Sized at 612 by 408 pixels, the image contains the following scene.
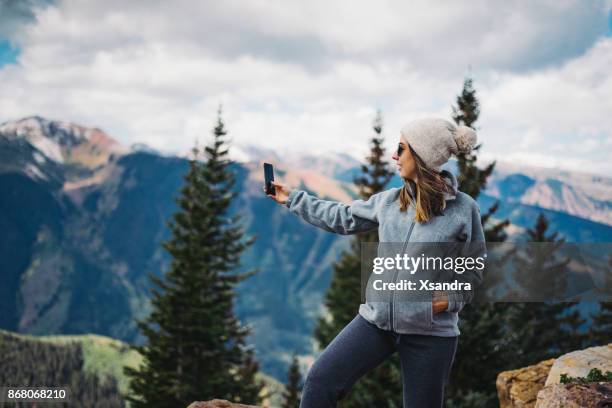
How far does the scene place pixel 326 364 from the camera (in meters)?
3.34

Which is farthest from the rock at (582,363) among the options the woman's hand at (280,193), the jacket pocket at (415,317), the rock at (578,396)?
the woman's hand at (280,193)

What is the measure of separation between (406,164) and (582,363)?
438cm

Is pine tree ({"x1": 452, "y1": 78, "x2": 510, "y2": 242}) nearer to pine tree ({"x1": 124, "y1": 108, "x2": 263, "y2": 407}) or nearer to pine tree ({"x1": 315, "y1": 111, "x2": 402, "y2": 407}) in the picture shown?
pine tree ({"x1": 315, "y1": 111, "x2": 402, "y2": 407})

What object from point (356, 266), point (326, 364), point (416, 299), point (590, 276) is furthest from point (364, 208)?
point (356, 266)

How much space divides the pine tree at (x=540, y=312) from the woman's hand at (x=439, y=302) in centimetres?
1248

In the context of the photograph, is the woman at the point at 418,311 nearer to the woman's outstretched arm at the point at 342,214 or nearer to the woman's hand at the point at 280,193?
the woman's outstretched arm at the point at 342,214

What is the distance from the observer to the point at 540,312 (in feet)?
103

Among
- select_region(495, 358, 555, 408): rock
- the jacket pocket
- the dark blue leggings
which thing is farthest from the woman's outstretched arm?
select_region(495, 358, 555, 408): rock

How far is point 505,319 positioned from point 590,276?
2740 mm

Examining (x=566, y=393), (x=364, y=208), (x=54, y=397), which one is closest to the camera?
(x=364, y=208)

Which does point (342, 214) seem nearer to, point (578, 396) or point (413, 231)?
point (413, 231)

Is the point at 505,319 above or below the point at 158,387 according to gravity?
above

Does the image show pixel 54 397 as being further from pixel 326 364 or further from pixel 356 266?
pixel 356 266

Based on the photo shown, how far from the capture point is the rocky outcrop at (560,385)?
13.8 feet
